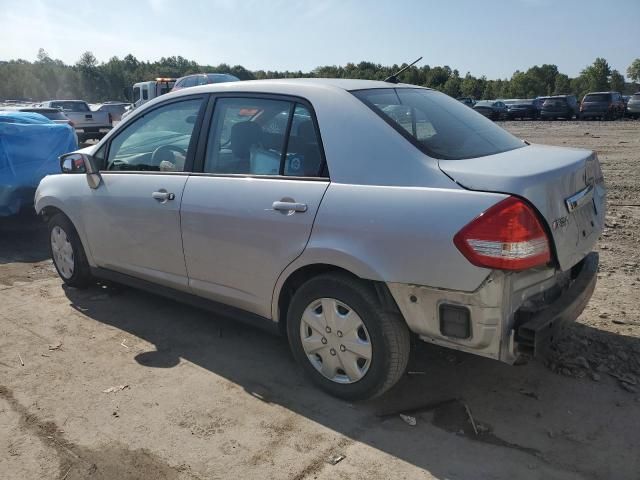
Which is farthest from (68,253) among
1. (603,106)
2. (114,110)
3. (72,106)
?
(603,106)

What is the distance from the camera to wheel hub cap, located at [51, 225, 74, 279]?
4.92m

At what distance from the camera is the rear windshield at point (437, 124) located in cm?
298

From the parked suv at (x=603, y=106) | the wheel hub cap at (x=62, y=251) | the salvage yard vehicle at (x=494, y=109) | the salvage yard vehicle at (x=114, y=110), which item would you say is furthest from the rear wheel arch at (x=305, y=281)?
the salvage yard vehicle at (x=494, y=109)

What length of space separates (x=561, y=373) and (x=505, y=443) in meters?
0.89

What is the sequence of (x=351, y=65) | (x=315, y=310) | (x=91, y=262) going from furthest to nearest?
(x=351, y=65) → (x=91, y=262) → (x=315, y=310)

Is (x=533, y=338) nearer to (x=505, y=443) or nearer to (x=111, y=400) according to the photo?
(x=505, y=443)

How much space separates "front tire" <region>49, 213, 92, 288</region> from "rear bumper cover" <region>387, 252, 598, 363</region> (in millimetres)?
3213

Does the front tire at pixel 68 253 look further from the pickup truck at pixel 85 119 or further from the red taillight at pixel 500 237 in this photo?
the pickup truck at pixel 85 119

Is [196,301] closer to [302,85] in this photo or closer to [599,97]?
[302,85]

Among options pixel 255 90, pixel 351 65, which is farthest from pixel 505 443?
pixel 351 65

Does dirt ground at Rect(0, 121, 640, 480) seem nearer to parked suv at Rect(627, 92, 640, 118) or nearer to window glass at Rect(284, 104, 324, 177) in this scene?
window glass at Rect(284, 104, 324, 177)

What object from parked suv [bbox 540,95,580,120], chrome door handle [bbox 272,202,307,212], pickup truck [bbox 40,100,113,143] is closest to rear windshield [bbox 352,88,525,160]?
chrome door handle [bbox 272,202,307,212]

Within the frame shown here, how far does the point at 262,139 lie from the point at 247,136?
0.14 meters

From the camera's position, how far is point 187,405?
3.21 metres
